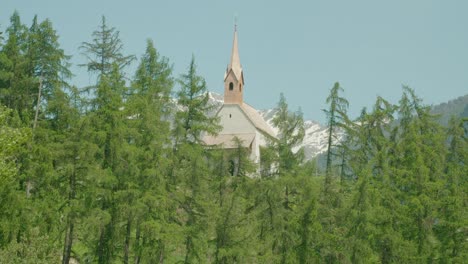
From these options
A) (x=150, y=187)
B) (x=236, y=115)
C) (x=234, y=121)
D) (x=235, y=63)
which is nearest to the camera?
(x=150, y=187)

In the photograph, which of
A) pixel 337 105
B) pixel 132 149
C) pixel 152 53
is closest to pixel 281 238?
pixel 132 149

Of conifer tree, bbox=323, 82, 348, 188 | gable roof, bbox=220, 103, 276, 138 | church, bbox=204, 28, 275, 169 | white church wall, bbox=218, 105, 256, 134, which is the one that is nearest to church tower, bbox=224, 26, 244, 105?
church, bbox=204, 28, 275, 169

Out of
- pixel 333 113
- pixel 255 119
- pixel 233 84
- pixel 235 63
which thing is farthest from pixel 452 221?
pixel 235 63

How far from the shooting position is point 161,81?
1272 inches

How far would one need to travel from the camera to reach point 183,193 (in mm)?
27250

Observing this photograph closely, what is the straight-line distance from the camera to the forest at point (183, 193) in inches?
998

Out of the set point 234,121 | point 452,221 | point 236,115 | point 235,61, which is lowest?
point 452,221

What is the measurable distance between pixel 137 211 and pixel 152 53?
36.3 ft

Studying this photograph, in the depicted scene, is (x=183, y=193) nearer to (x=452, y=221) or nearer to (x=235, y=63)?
(x=452, y=221)

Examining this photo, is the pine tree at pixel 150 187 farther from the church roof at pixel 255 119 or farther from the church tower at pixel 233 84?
the church tower at pixel 233 84

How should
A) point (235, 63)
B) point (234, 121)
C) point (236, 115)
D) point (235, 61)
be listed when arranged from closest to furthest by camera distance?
point (234, 121), point (236, 115), point (235, 63), point (235, 61)

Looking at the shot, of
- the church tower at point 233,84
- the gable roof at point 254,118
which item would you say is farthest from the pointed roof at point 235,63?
the gable roof at point 254,118

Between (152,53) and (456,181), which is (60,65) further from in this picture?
(456,181)

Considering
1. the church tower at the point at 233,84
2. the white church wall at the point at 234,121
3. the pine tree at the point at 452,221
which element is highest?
the church tower at the point at 233,84
